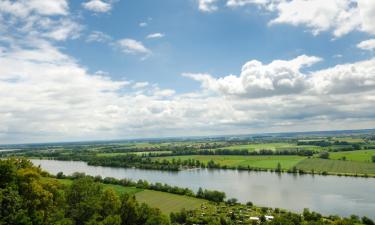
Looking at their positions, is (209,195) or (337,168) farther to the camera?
(337,168)

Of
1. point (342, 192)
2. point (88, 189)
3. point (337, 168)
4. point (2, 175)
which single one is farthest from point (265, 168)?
point (2, 175)

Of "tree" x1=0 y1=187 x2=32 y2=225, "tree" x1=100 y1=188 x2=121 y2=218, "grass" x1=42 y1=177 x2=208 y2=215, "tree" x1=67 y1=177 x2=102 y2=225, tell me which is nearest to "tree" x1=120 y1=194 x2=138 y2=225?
"tree" x1=100 y1=188 x2=121 y2=218

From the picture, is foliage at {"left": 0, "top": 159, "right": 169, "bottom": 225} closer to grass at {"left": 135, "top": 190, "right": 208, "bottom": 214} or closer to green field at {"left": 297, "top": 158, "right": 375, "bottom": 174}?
grass at {"left": 135, "top": 190, "right": 208, "bottom": 214}

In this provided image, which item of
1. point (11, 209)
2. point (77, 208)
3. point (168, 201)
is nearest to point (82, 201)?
point (77, 208)

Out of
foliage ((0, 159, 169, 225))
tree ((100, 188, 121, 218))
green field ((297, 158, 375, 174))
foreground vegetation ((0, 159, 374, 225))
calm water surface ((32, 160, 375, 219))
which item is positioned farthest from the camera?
green field ((297, 158, 375, 174))

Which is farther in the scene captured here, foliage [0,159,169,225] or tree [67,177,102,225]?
tree [67,177,102,225]

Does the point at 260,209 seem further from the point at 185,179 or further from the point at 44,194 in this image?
the point at 185,179
